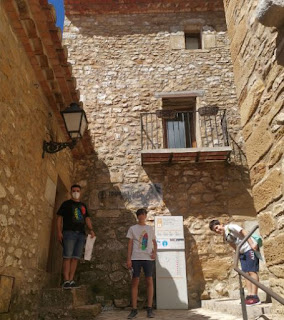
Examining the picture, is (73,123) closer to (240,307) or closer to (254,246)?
(254,246)

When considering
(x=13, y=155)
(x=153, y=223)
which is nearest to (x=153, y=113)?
(x=153, y=223)

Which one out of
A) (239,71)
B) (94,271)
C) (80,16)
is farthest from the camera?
(80,16)

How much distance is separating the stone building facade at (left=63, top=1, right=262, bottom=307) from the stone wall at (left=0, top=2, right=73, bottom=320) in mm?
1608

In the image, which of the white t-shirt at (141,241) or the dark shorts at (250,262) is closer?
the dark shorts at (250,262)

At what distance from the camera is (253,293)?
361cm

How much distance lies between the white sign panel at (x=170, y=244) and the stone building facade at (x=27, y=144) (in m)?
1.70

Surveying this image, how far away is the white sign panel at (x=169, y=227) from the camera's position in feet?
17.1

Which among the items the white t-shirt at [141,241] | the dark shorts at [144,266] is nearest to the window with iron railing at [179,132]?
the white t-shirt at [141,241]

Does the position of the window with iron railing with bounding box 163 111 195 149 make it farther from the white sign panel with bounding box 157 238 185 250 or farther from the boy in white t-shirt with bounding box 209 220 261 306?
the boy in white t-shirt with bounding box 209 220 261 306

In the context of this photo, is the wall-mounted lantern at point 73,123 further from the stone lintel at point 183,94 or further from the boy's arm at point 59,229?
the stone lintel at point 183,94

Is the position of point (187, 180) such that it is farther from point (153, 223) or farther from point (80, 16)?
point (80, 16)

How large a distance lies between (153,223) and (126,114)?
2473 millimetres

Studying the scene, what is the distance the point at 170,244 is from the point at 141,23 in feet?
18.4

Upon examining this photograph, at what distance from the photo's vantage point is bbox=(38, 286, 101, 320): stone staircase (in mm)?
3480
